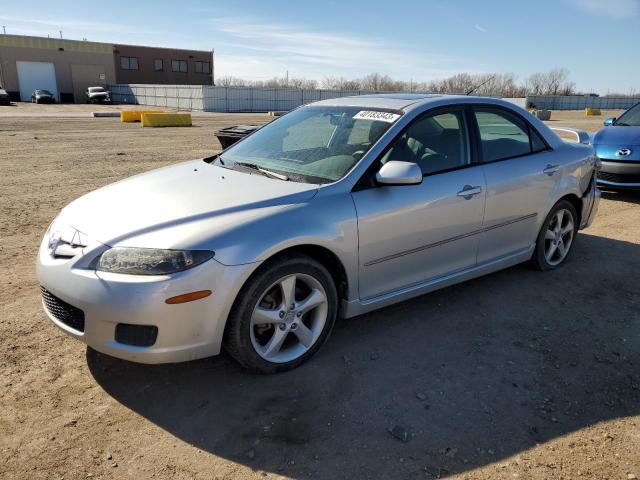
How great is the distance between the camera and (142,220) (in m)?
2.94

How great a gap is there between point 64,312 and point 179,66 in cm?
7423

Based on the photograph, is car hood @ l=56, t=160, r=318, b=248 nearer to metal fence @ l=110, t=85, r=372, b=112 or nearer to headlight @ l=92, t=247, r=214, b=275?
headlight @ l=92, t=247, r=214, b=275

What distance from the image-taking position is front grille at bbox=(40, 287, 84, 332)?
2.80 meters

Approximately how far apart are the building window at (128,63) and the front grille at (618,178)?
6742cm

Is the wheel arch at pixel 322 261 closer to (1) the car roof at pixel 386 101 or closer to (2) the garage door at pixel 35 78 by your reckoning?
(1) the car roof at pixel 386 101

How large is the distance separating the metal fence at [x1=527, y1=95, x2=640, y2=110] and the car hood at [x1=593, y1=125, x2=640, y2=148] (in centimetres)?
4651

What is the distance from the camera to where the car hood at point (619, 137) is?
25.7 feet

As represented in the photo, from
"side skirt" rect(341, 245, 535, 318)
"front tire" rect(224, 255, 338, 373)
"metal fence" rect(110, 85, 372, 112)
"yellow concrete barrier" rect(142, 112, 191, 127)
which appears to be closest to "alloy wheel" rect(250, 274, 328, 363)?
"front tire" rect(224, 255, 338, 373)

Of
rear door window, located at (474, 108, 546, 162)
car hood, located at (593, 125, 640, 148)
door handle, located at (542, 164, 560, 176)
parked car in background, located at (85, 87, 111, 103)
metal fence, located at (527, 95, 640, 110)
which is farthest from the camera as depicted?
metal fence, located at (527, 95, 640, 110)

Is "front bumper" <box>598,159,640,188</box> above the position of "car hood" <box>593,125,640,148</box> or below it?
below

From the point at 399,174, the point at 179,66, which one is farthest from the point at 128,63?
the point at 399,174

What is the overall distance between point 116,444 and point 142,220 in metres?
1.20

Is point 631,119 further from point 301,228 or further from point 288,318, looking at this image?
point 288,318

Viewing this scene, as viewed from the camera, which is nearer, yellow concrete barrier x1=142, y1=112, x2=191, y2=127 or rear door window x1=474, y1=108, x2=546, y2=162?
rear door window x1=474, y1=108, x2=546, y2=162
